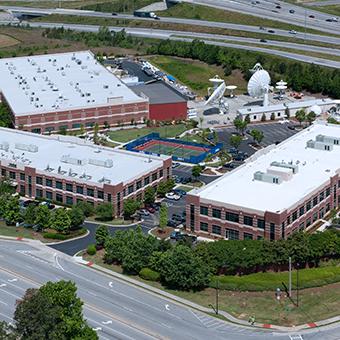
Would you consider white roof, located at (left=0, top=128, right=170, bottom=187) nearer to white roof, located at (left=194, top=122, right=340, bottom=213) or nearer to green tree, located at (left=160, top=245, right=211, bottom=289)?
white roof, located at (left=194, top=122, right=340, bottom=213)

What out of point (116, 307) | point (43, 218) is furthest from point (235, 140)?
point (116, 307)

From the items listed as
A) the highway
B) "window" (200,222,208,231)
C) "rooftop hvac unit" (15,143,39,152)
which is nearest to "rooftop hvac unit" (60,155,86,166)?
"rooftop hvac unit" (15,143,39,152)

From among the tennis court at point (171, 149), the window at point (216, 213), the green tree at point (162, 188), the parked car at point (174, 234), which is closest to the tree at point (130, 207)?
the parked car at point (174, 234)

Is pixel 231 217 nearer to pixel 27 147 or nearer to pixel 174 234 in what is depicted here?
pixel 174 234

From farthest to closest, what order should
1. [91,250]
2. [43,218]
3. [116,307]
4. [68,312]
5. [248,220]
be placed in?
[43,218] → [248,220] → [91,250] → [116,307] → [68,312]

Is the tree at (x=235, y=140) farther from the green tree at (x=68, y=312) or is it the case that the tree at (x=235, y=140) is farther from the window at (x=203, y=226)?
the green tree at (x=68, y=312)

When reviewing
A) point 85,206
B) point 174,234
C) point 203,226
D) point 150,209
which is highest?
point 85,206
